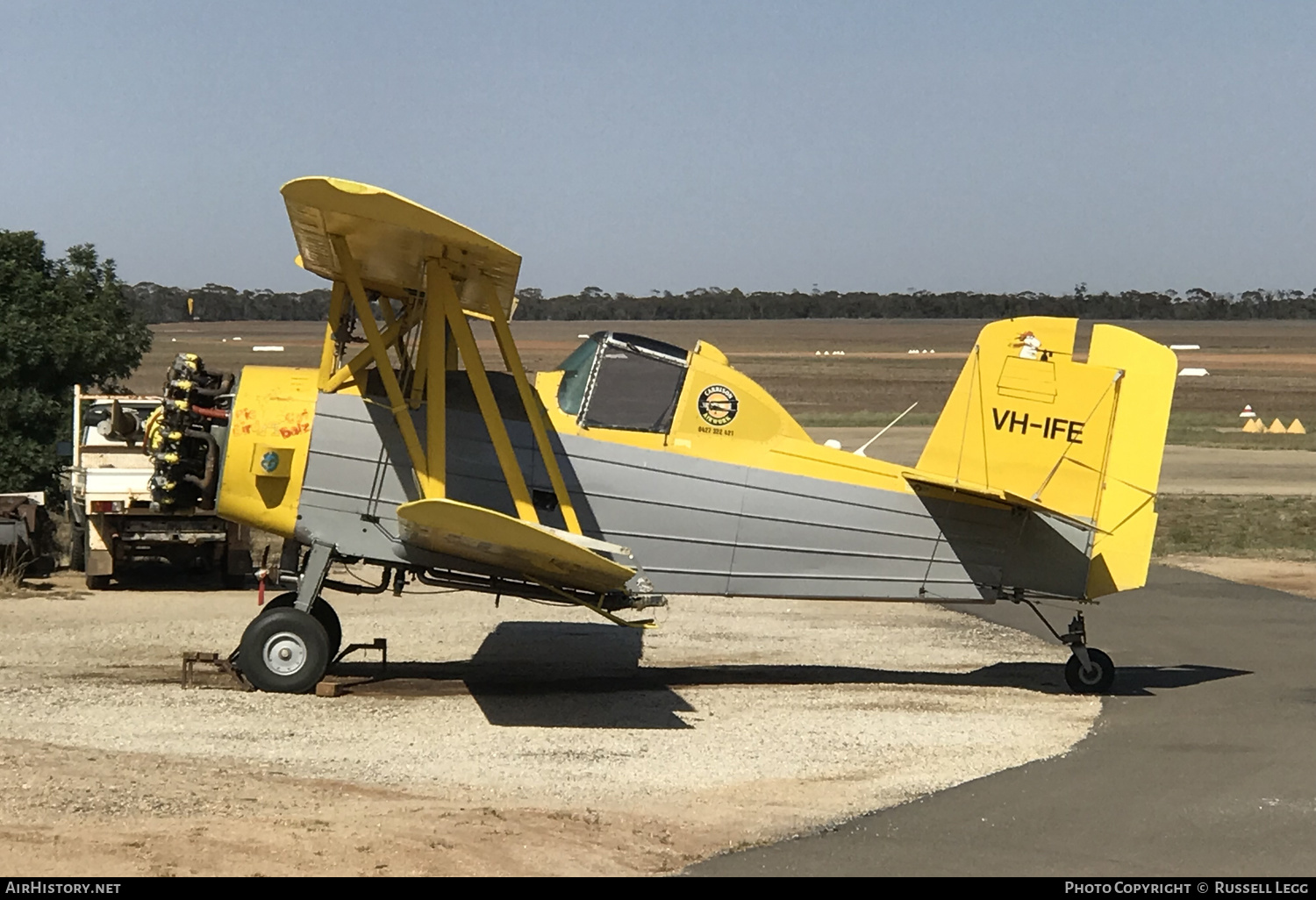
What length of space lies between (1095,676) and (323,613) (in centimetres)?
631

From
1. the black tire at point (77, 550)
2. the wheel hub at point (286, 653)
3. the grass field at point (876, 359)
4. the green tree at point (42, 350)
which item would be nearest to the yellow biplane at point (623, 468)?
the wheel hub at point (286, 653)

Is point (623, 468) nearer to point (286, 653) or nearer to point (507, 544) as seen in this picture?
point (507, 544)

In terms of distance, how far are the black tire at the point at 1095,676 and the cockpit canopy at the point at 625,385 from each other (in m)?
3.99

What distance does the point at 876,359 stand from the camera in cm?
8950

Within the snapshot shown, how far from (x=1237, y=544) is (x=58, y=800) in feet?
58.9

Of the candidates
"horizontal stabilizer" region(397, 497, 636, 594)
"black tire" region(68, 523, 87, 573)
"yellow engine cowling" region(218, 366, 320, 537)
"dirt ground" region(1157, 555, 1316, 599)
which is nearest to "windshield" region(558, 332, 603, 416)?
"horizontal stabilizer" region(397, 497, 636, 594)

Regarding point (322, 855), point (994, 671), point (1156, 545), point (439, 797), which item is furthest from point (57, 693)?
point (1156, 545)

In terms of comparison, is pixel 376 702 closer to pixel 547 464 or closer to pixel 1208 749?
pixel 547 464

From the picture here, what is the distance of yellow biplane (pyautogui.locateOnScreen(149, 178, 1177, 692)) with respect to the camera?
1017 centimetres

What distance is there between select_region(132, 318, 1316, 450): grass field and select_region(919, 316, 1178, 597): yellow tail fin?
2781cm

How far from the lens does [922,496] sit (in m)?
11.2

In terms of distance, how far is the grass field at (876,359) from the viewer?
163 feet

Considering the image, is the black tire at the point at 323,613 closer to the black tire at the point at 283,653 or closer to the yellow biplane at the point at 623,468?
the yellow biplane at the point at 623,468

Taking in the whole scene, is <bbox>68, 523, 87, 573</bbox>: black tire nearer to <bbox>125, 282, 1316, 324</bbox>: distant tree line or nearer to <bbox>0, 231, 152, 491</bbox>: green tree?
<bbox>0, 231, 152, 491</bbox>: green tree
